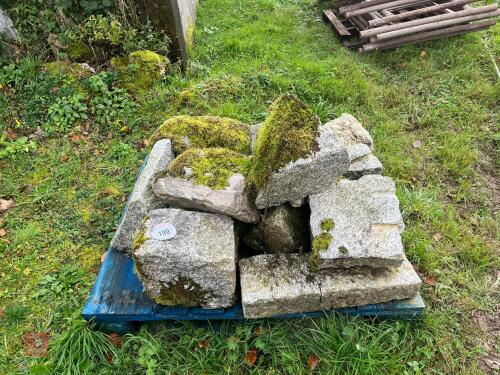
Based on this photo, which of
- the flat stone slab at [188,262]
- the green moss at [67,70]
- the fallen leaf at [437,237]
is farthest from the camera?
the green moss at [67,70]

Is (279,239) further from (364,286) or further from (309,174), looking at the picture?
(364,286)

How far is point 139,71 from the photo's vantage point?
215 inches

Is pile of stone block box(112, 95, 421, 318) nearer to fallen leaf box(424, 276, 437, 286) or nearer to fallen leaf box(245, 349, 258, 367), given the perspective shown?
fallen leaf box(245, 349, 258, 367)

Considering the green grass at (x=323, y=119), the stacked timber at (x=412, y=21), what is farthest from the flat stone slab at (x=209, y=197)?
the stacked timber at (x=412, y=21)

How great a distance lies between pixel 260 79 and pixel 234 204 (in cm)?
300

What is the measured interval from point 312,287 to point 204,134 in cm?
172

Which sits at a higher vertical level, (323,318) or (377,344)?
(323,318)

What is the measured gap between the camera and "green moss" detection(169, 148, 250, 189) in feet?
10.2

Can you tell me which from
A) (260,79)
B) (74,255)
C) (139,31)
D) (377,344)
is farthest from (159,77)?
(377,344)

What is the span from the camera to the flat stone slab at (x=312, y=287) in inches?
112

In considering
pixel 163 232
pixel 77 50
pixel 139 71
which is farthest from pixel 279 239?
pixel 77 50

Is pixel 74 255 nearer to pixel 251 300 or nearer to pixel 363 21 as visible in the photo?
pixel 251 300

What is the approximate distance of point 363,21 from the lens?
6.55 metres

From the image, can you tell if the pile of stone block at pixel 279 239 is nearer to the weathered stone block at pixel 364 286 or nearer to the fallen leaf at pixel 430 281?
the weathered stone block at pixel 364 286
